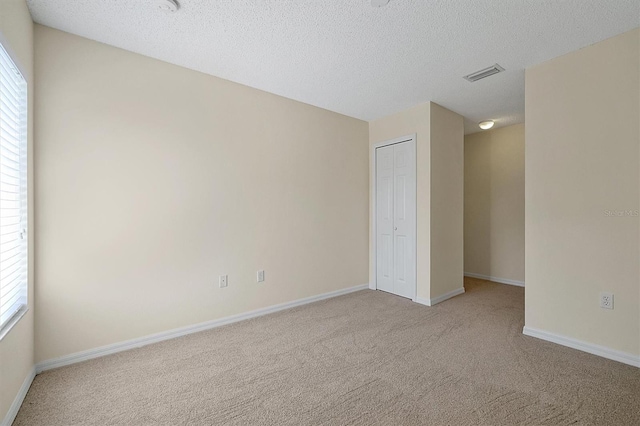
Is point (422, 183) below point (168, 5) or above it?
below

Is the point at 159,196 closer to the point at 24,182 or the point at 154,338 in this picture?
the point at 24,182

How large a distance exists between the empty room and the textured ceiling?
2 cm

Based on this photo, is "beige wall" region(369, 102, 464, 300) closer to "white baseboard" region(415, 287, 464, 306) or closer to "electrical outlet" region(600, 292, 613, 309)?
"white baseboard" region(415, 287, 464, 306)

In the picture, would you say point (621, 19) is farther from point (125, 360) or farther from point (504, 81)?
point (125, 360)

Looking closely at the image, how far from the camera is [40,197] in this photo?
2.12 meters

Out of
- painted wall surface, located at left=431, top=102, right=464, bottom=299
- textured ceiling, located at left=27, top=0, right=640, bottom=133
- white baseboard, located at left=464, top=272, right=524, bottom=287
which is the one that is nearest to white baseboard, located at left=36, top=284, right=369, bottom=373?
painted wall surface, located at left=431, top=102, right=464, bottom=299

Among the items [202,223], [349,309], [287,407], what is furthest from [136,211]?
[349,309]

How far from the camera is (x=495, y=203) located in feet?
15.8

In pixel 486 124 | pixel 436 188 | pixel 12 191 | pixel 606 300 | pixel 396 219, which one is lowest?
pixel 606 300

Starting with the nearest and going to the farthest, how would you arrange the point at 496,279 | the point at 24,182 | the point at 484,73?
1. the point at 24,182
2. the point at 484,73
3. the point at 496,279

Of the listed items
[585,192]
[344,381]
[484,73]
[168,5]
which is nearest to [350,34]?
[168,5]

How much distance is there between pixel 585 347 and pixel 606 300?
439mm

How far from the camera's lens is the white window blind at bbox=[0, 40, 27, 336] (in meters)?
1.61

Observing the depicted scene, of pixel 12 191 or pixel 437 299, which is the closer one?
pixel 12 191
